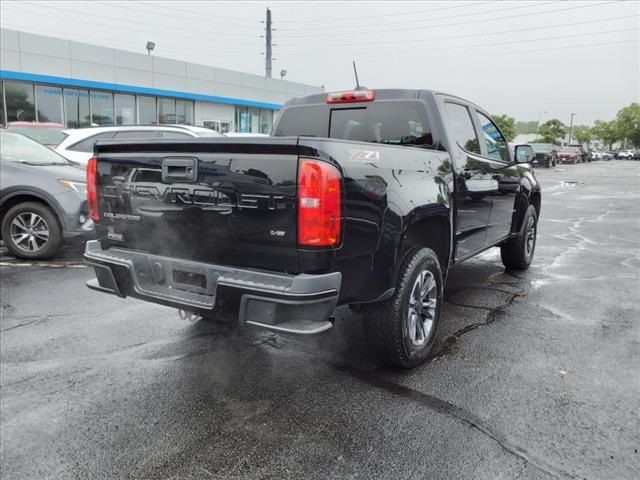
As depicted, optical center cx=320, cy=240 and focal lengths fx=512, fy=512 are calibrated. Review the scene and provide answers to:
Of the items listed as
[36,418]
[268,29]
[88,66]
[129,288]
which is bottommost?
[36,418]

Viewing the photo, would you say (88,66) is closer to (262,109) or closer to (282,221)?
(262,109)

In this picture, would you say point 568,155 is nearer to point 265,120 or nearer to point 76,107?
point 265,120

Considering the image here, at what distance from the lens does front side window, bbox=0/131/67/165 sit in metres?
6.77

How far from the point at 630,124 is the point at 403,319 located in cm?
11202

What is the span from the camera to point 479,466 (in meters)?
2.51

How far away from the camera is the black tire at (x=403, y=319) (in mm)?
3295

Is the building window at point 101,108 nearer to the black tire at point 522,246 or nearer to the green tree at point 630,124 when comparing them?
the black tire at point 522,246

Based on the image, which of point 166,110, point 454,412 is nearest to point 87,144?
point 454,412

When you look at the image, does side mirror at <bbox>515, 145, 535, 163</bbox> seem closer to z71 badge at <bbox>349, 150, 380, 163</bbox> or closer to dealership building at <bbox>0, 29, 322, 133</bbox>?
z71 badge at <bbox>349, 150, 380, 163</bbox>

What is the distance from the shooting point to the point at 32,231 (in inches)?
257

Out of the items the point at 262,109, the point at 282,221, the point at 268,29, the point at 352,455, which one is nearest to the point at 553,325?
the point at 352,455

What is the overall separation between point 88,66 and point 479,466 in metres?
26.6

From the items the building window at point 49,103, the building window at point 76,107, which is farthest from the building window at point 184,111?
the building window at point 49,103

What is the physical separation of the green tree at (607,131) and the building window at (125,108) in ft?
328
